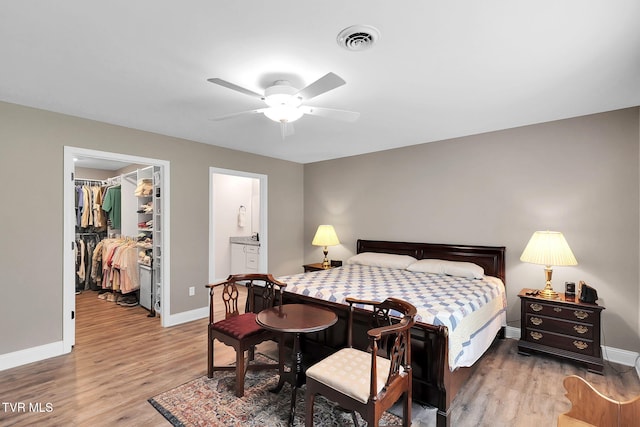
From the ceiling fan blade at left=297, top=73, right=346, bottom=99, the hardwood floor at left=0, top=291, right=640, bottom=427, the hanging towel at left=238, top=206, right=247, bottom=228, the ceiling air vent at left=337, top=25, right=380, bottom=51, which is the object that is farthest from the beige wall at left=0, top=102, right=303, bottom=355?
the hanging towel at left=238, top=206, right=247, bottom=228

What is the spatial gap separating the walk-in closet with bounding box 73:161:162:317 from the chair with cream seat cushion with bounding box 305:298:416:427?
3143 mm

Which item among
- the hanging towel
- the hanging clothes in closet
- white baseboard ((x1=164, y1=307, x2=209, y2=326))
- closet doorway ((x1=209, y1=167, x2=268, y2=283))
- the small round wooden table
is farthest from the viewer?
the hanging towel

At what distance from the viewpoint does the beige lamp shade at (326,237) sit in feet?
16.1

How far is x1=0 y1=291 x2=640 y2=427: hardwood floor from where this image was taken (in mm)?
2146

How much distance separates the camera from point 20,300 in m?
2.92

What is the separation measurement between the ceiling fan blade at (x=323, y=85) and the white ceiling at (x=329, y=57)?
221 millimetres

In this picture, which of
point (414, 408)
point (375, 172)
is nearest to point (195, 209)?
point (375, 172)

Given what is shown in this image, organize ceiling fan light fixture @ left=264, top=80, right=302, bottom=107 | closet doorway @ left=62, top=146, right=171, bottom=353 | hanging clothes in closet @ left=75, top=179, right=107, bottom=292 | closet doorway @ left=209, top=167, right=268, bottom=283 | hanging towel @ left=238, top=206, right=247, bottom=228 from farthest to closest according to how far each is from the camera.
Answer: hanging towel @ left=238, top=206, right=247, bottom=228 → closet doorway @ left=209, top=167, right=268, bottom=283 → hanging clothes in closet @ left=75, top=179, right=107, bottom=292 → closet doorway @ left=62, top=146, right=171, bottom=353 → ceiling fan light fixture @ left=264, top=80, right=302, bottom=107

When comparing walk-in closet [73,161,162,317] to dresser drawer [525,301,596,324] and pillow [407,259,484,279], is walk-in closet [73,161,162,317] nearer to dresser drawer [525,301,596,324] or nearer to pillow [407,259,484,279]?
pillow [407,259,484,279]

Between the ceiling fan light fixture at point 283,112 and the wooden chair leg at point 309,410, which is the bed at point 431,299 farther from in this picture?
the ceiling fan light fixture at point 283,112

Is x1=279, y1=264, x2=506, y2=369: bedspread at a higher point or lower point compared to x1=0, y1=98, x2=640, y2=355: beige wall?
lower

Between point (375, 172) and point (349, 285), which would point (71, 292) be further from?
point (375, 172)

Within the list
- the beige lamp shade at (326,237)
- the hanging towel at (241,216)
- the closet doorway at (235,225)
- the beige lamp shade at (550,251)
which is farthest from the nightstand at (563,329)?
the hanging towel at (241,216)

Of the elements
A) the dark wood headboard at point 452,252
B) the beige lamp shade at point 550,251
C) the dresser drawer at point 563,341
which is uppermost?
the beige lamp shade at point 550,251
